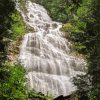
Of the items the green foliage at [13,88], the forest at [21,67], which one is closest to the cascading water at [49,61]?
the forest at [21,67]

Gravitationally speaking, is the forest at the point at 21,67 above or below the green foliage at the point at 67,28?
below

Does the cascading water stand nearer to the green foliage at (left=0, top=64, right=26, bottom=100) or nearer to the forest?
the forest

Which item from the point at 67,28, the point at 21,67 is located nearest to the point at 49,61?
the point at 21,67

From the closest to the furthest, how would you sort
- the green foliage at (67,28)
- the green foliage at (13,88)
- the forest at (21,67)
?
the forest at (21,67) < the green foliage at (13,88) < the green foliage at (67,28)

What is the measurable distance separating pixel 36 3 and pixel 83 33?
1163 inches

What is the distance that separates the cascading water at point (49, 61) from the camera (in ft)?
68.6

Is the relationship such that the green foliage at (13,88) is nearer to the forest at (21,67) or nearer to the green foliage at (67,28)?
the forest at (21,67)

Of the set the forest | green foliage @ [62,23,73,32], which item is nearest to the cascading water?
green foliage @ [62,23,73,32]

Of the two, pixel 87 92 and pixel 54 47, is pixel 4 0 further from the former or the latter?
pixel 54 47

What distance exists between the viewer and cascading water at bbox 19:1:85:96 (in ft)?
68.6

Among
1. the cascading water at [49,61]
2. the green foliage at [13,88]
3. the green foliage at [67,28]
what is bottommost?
the green foliage at [13,88]

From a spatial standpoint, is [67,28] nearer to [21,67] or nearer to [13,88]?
[21,67]

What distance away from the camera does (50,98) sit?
659 inches

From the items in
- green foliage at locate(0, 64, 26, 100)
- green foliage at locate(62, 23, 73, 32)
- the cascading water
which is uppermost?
green foliage at locate(62, 23, 73, 32)
